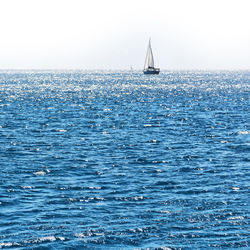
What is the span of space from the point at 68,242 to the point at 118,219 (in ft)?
15.7

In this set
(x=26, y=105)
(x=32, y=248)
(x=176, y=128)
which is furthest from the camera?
(x=26, y=105)

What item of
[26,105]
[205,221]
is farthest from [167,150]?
[26,105]

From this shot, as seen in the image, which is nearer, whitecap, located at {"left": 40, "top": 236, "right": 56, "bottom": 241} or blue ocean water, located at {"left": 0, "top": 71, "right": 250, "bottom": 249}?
whitecap, located at {"left": 40, "top": 236, "right": 56, "bottom": 241}

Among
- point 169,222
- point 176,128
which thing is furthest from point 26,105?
point 169,222

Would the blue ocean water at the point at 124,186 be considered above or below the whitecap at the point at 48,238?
below

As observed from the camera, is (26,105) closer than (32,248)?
No

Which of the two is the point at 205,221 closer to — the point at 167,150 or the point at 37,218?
the point at 37,218

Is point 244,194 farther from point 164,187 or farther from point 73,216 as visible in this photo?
point 73,216

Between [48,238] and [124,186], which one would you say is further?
[124,186]

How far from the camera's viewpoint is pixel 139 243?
26.2 metres

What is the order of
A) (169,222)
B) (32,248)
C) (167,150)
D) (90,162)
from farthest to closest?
(167,150) < (90,162) < (169,222) < (32,248)

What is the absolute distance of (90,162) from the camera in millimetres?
46906

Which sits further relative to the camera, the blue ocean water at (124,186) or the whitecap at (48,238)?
the blue ocean water at (124,186)

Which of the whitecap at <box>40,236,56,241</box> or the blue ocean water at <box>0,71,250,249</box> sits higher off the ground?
the whitecap at <box>40,236,56,241</box>
